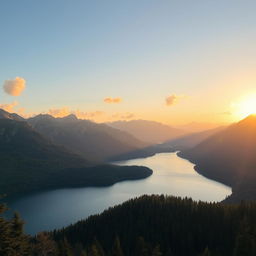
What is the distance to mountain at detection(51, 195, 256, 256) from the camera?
139 meters

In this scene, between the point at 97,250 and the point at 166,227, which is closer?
the point at 97,250

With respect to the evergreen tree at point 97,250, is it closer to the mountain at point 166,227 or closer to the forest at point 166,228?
the forest at point 166,228

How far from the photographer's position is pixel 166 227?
157 meters

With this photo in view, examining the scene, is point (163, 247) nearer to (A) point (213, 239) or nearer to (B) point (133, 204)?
(A) point (213, 239)

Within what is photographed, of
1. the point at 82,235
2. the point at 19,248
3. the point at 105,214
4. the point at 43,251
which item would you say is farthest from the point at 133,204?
the point at 19,248

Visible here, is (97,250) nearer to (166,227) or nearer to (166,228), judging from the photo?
(166,228)

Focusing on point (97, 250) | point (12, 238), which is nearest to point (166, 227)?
point (97, 250)

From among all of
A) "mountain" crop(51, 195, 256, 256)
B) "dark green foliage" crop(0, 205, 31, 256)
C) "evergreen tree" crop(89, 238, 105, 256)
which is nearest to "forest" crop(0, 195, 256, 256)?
"mountain" crop(51, 195, 256, 256)

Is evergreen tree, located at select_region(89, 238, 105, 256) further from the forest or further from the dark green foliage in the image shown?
the dark green foliage

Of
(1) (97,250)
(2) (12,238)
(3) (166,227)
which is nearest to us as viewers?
(2) (12,238)

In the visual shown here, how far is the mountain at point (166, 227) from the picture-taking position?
13875 centimetres

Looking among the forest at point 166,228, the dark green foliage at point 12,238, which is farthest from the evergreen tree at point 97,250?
the dark green foliage at point 12,238

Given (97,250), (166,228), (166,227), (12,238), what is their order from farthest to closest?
(166,227)
(166,228)
(97,250)
(12,238)

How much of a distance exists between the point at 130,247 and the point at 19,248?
11140cm
